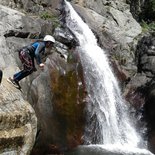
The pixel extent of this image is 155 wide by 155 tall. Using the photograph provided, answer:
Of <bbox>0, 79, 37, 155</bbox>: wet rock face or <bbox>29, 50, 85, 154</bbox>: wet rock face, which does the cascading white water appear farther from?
<bbox>0, 79, 37, 155</bbox>: wet rock face

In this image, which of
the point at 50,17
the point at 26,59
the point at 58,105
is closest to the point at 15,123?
the point at 26,59

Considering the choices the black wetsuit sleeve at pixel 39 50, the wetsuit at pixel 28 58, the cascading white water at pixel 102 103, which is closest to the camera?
the black wetsuit sleeve at pixel 39 50

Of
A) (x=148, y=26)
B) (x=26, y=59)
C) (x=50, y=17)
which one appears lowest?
(x=148, y=26)

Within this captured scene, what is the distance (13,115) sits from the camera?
11.5 metres

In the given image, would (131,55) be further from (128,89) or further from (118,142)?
(118,142)

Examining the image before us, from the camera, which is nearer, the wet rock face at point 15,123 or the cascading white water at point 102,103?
the wet rock face at point 15,123

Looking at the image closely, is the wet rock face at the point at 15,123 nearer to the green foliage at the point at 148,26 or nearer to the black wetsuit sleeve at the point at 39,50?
the black wetsuit sleeve at the point at 39,50

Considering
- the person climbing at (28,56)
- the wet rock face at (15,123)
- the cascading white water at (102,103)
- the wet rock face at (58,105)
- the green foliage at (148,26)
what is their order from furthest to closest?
the green foliage at (148,26) → the cascading white water at (102,103) → the wet rock face at (58,105) → the person climbing at (28,56) → the wet rock face at (15,123)

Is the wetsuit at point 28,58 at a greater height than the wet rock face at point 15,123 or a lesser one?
greater

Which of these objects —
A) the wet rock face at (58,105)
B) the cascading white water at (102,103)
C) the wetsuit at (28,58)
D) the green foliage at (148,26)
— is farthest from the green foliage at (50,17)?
the green foliage at (148,26)

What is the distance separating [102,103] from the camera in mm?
18984

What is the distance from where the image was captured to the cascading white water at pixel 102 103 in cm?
1789

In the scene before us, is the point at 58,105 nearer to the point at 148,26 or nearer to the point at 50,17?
the point at 50,17

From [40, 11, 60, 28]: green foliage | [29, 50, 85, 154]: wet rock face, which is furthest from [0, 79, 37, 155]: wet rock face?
[40, 11, 60, 28]: green foliage
